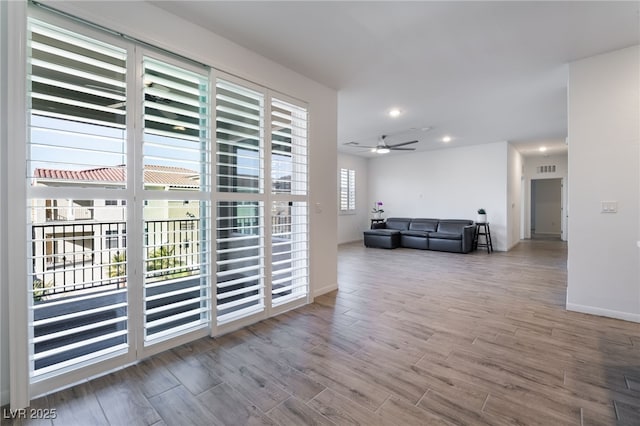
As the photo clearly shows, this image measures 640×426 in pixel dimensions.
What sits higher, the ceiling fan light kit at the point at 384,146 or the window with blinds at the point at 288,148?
the ceiling fan light kit at the point at 384,146

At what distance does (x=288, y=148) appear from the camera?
344 cm

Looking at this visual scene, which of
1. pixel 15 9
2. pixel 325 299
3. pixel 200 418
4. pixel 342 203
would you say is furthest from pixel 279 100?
pixel 342 203

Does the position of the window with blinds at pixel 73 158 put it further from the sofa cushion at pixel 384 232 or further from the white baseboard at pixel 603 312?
the sofa cushion at pixel 384 232

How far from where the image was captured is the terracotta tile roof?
1.89 m

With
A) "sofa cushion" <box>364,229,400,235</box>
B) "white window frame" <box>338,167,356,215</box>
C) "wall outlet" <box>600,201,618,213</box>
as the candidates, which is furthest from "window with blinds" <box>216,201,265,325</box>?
"white window frame" <box>338,167,356,215</box>

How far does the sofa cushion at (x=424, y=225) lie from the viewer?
25.9 ft

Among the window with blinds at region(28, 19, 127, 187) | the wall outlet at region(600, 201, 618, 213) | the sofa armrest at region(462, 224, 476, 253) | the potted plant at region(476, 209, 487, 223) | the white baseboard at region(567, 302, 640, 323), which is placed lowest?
the white baseboard at region(567, 302, 640, 323)

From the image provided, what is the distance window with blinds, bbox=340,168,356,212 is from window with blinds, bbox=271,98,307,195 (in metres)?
5.49

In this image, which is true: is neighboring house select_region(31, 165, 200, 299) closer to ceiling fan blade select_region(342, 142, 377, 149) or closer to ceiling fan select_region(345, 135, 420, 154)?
ceiling fan select_region(345, 135, 420, 154)

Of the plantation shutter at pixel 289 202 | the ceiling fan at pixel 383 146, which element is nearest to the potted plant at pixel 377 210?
the ceiling fan at pixel 383 146

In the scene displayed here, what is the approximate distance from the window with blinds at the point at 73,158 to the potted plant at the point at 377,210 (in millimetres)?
7876

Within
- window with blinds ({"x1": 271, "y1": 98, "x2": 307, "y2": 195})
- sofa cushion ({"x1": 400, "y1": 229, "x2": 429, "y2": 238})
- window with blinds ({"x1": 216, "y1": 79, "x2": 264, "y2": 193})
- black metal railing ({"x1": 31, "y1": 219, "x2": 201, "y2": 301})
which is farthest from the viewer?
sofa cushion ({"x1": 400, "y1": 229, "x2": 429, "y2": 238})

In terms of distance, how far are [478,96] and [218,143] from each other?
12.4 feet

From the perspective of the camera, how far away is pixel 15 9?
1712 mm
